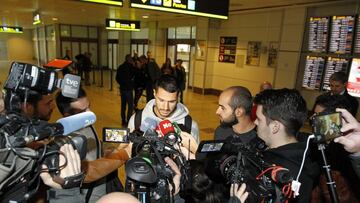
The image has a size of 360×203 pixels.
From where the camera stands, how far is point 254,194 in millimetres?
1068

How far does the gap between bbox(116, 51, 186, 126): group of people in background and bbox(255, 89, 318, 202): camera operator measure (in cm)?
481

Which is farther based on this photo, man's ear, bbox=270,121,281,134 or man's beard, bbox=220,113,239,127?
man's beard, bbox=220,113,239,127

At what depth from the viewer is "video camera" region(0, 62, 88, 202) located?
740mm

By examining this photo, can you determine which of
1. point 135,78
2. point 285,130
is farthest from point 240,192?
point 135,78

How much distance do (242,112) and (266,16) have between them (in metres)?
7.07

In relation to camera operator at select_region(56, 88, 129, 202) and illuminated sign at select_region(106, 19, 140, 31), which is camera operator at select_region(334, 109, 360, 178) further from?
illuminated sign at select_region(106, 19, 140, 31)

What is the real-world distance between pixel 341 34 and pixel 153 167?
6710 millimetres

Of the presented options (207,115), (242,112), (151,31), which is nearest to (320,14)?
(207,115)

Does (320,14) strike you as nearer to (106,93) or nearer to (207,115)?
(207,115)

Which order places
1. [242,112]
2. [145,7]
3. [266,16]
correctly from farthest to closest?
[266,16], [145,7], [242,112]

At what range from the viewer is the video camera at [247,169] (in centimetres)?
104

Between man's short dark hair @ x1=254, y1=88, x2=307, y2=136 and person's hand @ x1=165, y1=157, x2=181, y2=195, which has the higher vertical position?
man's short dark hair @ x1=254, y1=88, x2=307, y2=136

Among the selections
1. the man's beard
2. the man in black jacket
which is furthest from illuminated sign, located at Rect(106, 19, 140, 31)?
the man's beard

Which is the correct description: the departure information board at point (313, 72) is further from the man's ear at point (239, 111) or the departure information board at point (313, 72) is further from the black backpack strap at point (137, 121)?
the black backpack strap at point (137, 121)
